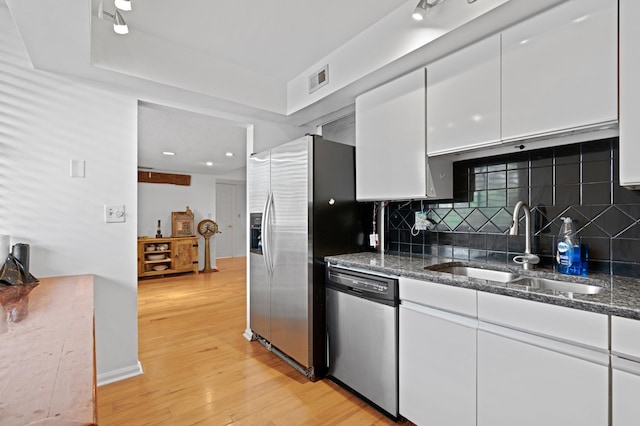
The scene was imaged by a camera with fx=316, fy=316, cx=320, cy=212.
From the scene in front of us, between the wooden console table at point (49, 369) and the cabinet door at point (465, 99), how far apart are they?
1.90 m

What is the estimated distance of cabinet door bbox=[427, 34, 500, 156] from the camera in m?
1.68

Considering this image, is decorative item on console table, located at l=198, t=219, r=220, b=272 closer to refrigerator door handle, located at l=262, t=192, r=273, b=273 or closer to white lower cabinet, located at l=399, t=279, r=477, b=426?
refrigerator door handle, located at l=262, t=192, r=273, b=273

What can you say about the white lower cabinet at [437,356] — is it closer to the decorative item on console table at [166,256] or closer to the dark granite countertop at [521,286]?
the dark granite countertop at [521,286]

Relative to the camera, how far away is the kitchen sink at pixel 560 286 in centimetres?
146

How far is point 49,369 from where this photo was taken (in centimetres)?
78

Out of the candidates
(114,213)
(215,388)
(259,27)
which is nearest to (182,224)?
(114,213)

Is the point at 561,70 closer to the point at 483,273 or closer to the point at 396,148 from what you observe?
the point at 396,148

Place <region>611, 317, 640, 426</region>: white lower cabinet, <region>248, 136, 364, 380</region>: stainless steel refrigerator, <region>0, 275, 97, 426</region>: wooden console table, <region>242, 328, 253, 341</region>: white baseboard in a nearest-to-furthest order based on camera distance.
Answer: <region>0, 275, 97, 426</region>: wooden console table → <region>611, 317, 640, 426</region>: white lower cabinet → <region>248, 136, 364, 380</region>: stainless steel refrigerator → <region>242, 328, 253, 341</region>: white baseboard

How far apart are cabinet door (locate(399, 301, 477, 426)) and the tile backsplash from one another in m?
0.69

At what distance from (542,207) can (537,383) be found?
0.99 metres

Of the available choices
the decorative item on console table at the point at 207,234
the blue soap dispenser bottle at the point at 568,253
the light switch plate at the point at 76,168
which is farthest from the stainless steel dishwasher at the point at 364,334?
the decorative item on console table at the point at 207,234

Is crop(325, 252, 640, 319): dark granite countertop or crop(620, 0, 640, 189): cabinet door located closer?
crop(325, 252, 640, 319): dark granite countertop

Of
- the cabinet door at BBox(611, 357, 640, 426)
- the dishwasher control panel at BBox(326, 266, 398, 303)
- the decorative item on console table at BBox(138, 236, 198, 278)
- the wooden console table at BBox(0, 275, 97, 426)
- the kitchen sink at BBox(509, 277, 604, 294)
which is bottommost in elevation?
the decorative item on console table at BBox(138, 236, 198, 278)

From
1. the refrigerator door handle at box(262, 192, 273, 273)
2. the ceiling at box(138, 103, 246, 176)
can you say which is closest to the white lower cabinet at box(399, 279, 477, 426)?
the refrigerator door handle at box(262, 192, 273, 273)
